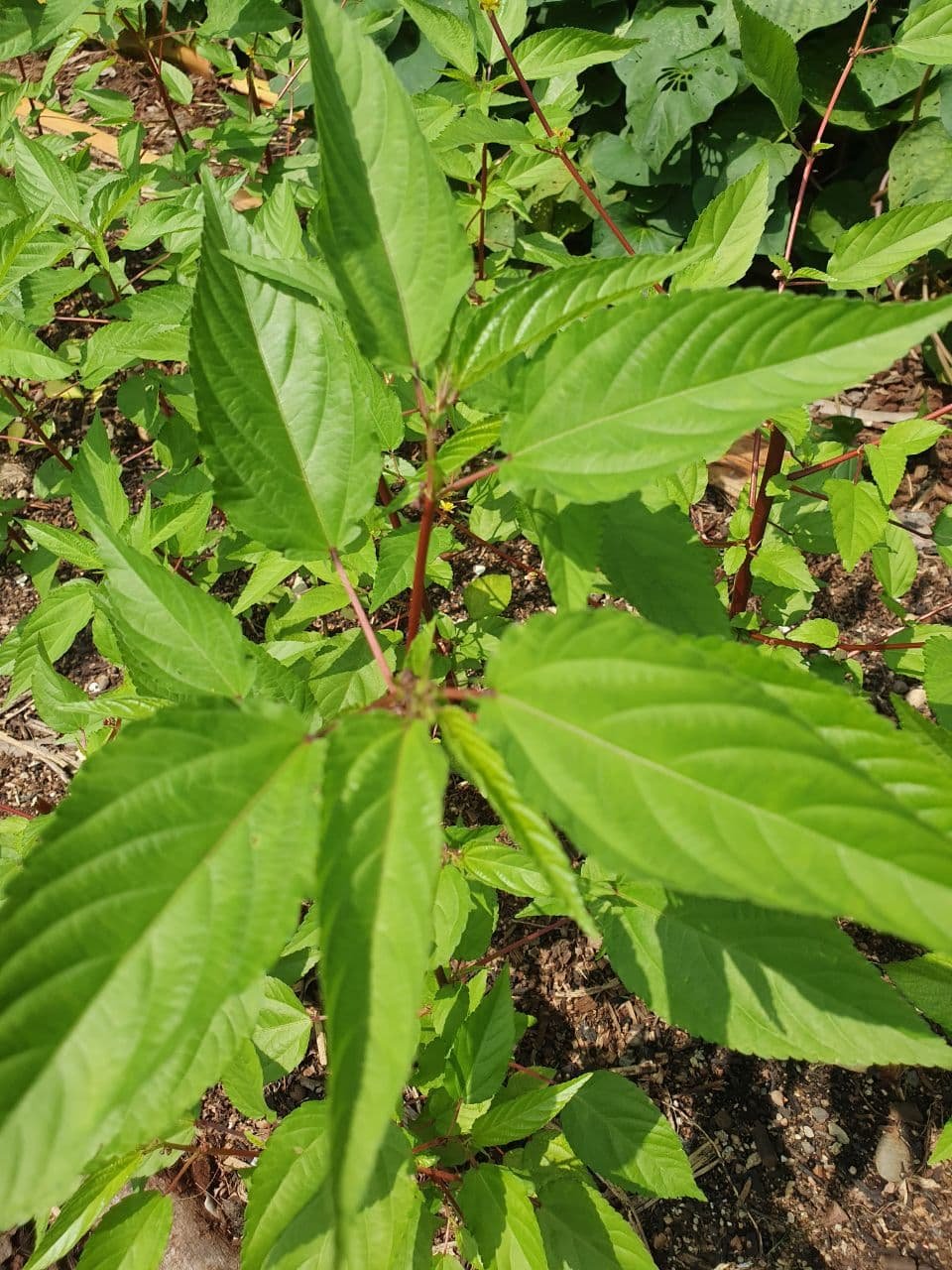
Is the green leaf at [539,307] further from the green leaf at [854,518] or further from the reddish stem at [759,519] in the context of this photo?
the green leaf at [854,518]

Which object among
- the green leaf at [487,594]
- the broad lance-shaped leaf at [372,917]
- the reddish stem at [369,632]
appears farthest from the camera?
the green leaf at [487,594]

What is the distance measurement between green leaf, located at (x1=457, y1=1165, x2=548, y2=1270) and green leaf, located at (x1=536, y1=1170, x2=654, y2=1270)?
0.22 m

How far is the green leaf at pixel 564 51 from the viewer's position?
1.99 meters

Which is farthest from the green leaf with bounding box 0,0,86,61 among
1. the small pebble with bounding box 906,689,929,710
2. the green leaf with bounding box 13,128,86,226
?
the small pebble with bounding box 906,689,929,710

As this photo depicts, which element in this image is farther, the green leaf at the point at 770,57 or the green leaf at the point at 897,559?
the green leaf at the point at 897,559

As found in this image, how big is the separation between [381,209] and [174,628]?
54 centimetres

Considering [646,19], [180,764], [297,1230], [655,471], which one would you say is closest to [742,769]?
[655,471]

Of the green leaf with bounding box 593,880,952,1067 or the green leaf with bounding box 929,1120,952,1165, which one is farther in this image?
the green leaf with bounding box 929,1120,952,1165

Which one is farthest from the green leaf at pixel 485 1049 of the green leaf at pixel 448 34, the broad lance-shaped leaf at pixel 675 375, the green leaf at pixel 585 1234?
the green leaf at pixel 448 34

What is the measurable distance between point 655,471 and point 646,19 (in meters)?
3.81

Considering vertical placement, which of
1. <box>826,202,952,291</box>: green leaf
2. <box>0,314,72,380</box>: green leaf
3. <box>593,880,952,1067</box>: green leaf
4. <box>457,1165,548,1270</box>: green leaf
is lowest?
<box>457,1165,548,1270</box>: green leaf

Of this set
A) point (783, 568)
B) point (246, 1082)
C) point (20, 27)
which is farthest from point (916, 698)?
point (20, 27)

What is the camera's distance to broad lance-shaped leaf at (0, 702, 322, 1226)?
0.63 meters

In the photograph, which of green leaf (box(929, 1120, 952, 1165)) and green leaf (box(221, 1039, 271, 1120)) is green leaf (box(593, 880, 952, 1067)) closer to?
green leaf (box(929, 1120, 952, 1165))
